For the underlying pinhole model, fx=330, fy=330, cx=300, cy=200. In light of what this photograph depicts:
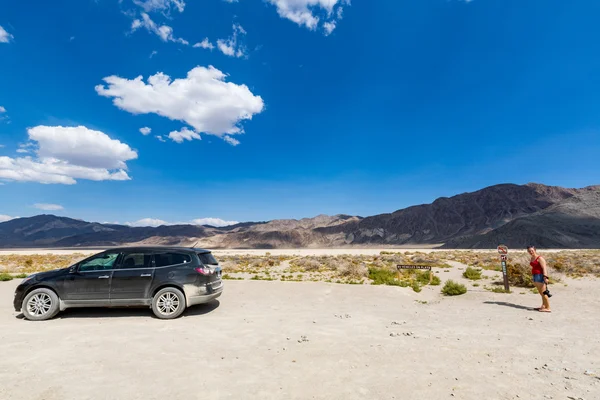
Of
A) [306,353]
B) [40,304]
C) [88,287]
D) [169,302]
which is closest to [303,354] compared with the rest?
[306,353]

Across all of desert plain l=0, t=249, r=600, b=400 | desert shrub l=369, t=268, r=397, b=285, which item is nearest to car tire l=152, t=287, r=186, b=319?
desert plain l=0, t=249, r=600, b=400

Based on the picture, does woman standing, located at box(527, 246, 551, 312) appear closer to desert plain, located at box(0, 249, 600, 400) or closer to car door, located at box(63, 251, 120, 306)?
desert plain, located at box(0, 249, 600, 400)

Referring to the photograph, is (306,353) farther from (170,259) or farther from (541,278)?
(541,278)

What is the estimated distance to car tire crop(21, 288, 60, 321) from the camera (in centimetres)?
894

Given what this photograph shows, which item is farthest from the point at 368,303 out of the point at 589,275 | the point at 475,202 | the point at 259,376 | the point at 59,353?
the point at 475,202

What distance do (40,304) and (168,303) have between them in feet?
11.3

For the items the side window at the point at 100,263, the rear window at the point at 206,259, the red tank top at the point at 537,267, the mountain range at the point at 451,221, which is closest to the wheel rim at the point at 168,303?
the rear window at the point at 206,259

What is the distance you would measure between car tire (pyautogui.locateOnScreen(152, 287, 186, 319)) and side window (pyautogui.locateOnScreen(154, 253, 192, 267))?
28.4 inches

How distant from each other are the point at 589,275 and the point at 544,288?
47.3 ft

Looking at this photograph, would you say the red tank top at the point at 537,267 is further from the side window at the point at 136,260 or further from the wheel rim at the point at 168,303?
the side window at the point at 136,260

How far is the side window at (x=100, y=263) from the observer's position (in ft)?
30.5

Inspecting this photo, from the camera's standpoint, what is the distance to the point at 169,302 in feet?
30.1

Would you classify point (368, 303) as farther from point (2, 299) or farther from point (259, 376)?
point (2, 299)

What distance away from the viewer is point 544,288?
10.7 metres
